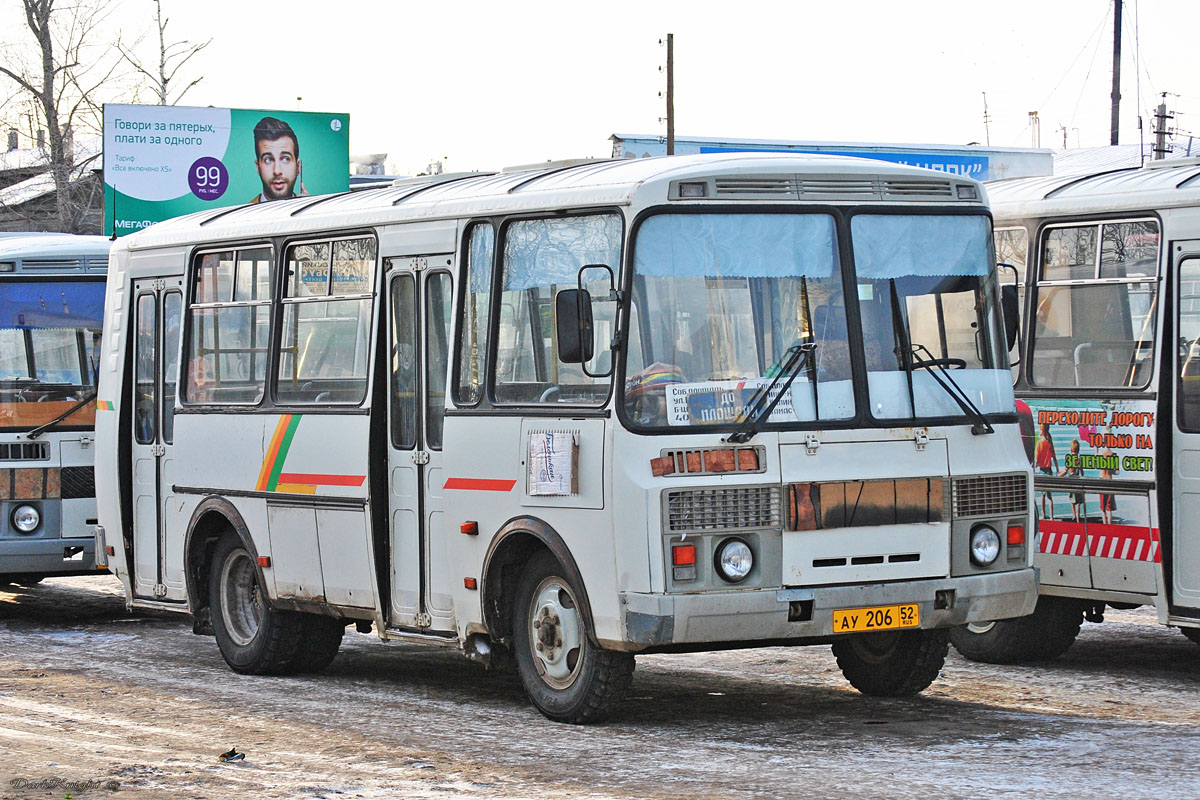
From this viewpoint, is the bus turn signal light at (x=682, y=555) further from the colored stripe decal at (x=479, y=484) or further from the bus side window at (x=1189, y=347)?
the bus side window at (x=1189, y=347)

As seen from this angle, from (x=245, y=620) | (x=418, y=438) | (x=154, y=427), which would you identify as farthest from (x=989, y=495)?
(x=154, y=427)

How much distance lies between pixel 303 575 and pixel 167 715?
1533 millimetres

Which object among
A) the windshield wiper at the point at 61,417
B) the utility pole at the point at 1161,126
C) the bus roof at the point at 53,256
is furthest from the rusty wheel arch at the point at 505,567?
the utility pole at the point at 1161,126

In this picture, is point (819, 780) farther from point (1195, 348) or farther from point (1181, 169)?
point (1181, 169)

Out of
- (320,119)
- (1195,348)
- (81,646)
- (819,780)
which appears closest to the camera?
(819,780)

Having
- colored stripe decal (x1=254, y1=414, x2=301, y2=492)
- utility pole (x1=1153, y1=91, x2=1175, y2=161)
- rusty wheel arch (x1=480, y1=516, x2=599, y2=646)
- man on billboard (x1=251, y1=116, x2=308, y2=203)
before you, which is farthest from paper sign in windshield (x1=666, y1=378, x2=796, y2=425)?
utility pole (x1=1153, y1=91, x2=1175, y2=161)

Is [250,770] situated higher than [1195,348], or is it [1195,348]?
[1195,348]

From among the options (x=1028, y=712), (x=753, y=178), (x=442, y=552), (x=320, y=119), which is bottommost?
(x=1028, y=712)

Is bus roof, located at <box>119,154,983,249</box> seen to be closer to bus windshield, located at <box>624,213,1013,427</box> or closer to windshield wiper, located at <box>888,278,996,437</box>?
bus windshield, located at <box>624,213,1013,427</box>

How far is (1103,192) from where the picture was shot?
452 inches

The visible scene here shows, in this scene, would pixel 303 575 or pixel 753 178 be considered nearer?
pixel 753 178

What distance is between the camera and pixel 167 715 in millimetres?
10375

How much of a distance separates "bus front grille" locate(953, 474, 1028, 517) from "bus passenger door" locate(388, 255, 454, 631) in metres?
2.84

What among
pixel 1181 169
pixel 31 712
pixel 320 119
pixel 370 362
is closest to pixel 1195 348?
pixel 1181 169
